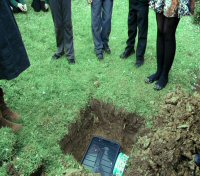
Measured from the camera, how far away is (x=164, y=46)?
14.9ft

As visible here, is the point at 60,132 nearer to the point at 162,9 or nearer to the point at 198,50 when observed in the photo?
the point at 162,9

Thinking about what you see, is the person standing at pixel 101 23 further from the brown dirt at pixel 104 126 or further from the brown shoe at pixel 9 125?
the brown shoe at pixel 9 125

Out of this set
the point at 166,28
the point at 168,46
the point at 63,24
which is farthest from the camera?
the point at 63,24

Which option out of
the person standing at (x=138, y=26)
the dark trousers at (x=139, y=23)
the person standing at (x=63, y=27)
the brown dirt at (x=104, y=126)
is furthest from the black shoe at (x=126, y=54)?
the brown dirt at (x=104, y=126)

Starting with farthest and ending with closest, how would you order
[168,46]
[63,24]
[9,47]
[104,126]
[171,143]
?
1. [63,24]
2. [104,126]
3. [168,46]
4. [171,143]
5. [9,47]

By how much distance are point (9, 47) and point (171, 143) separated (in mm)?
2176

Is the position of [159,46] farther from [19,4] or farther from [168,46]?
[19,4]

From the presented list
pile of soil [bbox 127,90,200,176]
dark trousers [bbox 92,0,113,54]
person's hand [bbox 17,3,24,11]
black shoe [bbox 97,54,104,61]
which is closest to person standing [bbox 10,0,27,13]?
person's hand [bbox 17,3,24,11]

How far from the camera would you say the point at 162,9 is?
417cm

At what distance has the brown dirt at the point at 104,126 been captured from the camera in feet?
14.0

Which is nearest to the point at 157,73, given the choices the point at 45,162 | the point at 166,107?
the point at 166,107

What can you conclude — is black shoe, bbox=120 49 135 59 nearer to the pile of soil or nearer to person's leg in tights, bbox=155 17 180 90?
person's leg in tights, bbox=155 17 180 90

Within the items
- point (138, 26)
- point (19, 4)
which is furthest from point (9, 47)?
point (19, 4)

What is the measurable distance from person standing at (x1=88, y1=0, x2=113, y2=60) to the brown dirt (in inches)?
49.4
